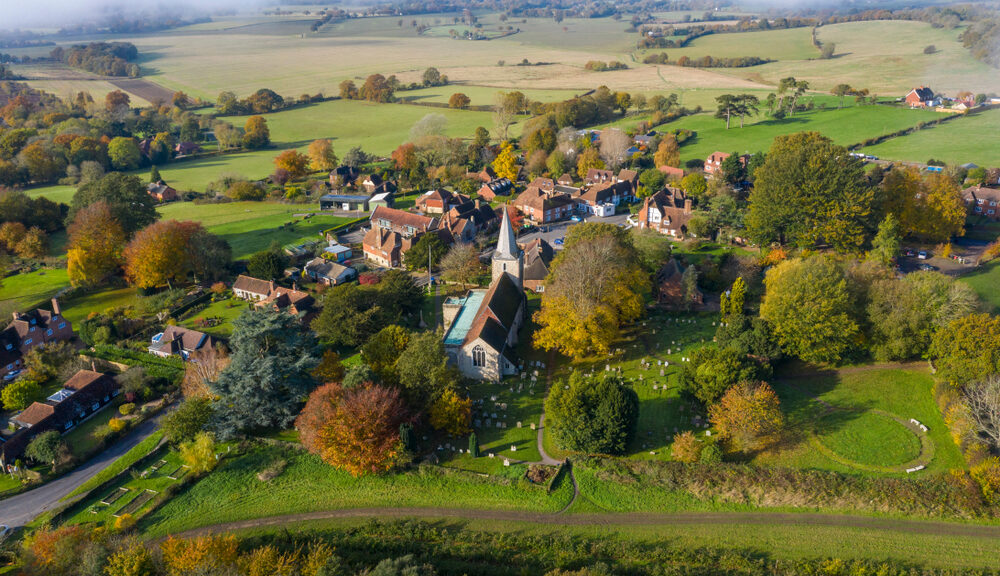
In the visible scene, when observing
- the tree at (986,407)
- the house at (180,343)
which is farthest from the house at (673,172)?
the house at (180,343)

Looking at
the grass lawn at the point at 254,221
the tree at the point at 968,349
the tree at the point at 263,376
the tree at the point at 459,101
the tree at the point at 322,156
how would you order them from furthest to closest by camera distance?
the tree at the point at 459,101 → the tree at the point at 322,156 → the grass lawn at the point at 254,221 → the tree at the point at 263,376 → the tree at the point at 968,349

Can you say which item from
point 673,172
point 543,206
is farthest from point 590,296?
point 673,172

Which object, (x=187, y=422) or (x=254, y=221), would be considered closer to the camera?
(x=187, y=422)

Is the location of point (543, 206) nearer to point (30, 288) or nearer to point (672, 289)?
point (672, 289)

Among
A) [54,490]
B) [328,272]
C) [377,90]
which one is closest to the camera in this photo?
[54,490]

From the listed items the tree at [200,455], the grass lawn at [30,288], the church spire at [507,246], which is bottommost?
the tree at [200,455]

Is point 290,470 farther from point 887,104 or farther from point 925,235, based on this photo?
point 887,104

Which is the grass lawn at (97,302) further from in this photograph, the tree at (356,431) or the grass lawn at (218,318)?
the tree at (356,431)
